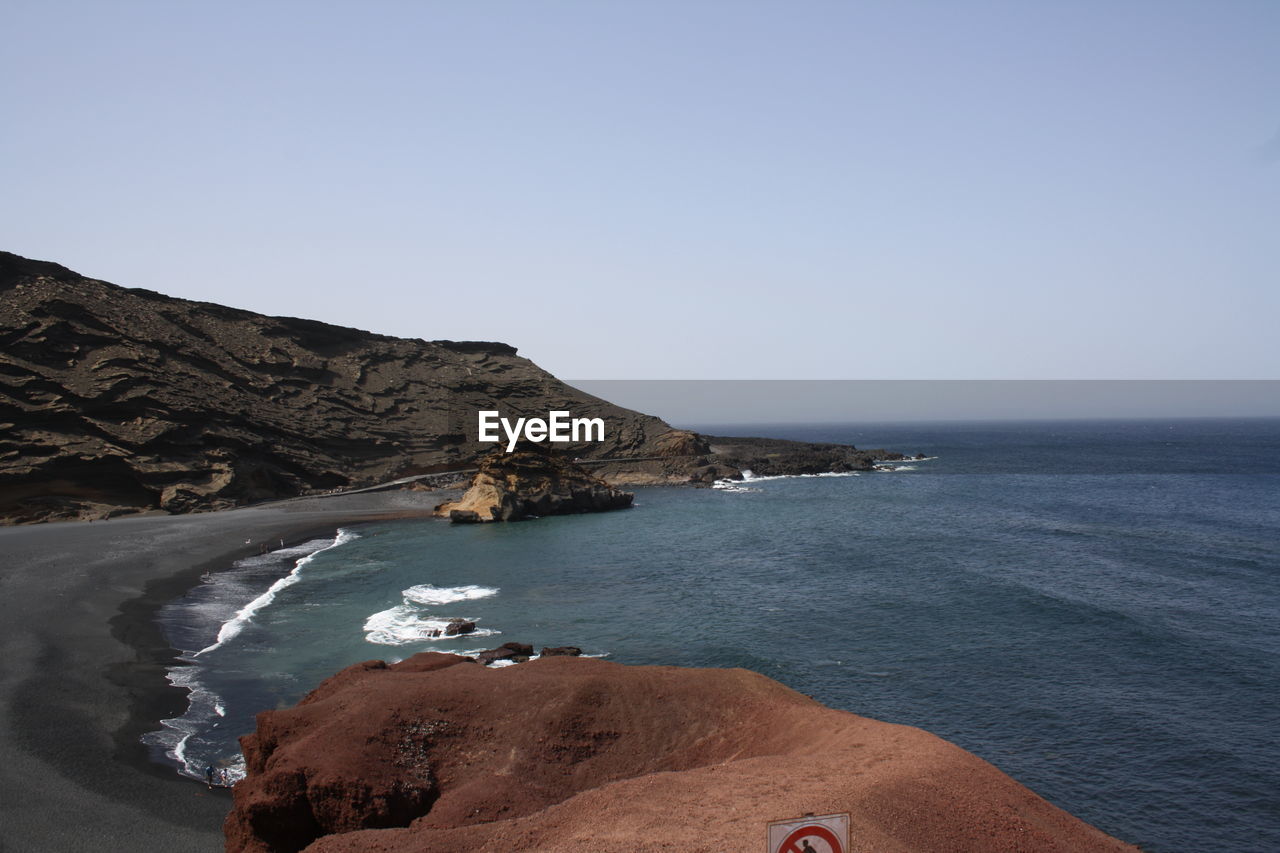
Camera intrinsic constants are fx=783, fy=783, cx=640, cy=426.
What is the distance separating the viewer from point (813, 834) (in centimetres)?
566

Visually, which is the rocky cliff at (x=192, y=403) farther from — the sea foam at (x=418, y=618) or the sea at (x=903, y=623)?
the sea foam at (x=418, y=618)

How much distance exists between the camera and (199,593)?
31844 millimetres

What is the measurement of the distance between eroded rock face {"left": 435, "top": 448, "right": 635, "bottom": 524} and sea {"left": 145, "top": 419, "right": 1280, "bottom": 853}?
2250mm

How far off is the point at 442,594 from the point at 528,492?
24.3m

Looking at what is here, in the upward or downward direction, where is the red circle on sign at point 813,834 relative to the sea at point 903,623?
upward

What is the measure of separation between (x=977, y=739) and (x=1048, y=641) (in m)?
9.05

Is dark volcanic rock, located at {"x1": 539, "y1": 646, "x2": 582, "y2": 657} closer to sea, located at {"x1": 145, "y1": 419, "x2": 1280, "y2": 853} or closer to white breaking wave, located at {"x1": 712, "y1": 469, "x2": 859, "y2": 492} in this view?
sea, located at {"x1": 145, "y1": 419, "x2": 1280, "y2": 853}

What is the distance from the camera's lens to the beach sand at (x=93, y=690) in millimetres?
13797

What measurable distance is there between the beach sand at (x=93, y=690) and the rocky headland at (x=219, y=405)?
8260mm

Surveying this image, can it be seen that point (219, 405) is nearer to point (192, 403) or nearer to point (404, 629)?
point (192, 403)

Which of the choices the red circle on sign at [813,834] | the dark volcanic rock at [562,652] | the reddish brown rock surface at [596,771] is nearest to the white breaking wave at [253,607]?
the dark volcanic rock at [562,652]

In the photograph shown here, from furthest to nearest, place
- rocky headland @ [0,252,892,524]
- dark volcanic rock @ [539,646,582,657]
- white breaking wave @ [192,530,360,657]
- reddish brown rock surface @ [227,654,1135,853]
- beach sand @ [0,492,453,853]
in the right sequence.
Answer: rocky headland @ [0,252,892,524] → white breaking wave @ [192,530,360,657] → dark volcanic rock @ [539,646,582,657] → beach sand @ [0,492,453,853] → reddish brown rock surface @ [227,654,1135,853]

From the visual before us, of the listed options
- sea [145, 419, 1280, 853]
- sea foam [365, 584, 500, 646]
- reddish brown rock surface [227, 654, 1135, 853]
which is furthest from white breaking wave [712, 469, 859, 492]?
reddish brown rock surface [227, 654, 1135, 853]

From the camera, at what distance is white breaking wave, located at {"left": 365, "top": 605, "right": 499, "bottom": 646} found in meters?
25.5
